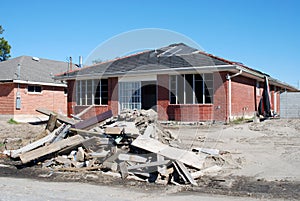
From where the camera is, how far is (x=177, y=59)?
789 inches

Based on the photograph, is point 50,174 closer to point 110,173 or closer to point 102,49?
point 110,173

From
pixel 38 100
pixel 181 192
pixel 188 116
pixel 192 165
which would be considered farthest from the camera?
pixel 38 100

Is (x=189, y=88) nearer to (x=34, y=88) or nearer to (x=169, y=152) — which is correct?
(x=169, y=152)

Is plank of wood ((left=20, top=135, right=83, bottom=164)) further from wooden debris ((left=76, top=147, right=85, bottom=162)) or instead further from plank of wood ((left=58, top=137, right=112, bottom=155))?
wooden debris ((left=76, top=147, right=85, bottom=162))

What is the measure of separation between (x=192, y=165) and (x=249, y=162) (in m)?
2.15

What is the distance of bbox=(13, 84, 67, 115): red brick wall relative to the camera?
26.2 metres

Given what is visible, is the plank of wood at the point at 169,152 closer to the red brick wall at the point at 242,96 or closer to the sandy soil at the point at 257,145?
the sandy soil at the point at 257,145

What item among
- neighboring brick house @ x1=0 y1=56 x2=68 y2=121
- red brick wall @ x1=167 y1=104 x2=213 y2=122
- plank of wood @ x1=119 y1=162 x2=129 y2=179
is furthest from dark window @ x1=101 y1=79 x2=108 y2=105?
plank of wood @ x1=119 y1=162 x2=129 y2=179

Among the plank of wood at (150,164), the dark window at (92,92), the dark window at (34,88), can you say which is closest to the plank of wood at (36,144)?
the plank of wood at (150,164)

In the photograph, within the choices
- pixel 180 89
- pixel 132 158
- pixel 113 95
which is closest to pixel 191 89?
pixel 180 89

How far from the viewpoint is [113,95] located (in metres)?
21.6

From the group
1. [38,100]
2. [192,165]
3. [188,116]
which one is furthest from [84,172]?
[38,100]

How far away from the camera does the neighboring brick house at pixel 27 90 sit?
83.6 ft

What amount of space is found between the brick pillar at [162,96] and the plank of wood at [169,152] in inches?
404
